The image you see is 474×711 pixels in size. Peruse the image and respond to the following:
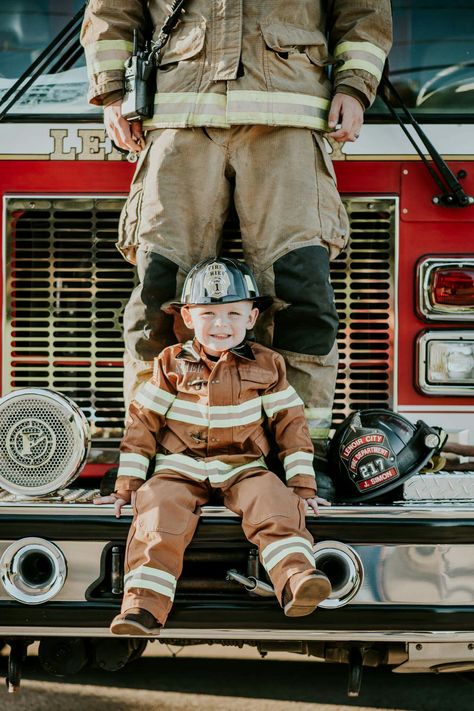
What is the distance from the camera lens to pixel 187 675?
377cm

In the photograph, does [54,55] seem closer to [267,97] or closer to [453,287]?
[267,97]

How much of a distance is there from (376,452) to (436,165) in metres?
1.02

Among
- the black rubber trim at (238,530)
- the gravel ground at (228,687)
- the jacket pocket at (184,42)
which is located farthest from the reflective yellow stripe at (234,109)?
the gravel ground at (228,687)

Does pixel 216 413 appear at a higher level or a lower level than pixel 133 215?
lower

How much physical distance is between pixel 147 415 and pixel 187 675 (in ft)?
4.45

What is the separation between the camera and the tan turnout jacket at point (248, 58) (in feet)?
9.90

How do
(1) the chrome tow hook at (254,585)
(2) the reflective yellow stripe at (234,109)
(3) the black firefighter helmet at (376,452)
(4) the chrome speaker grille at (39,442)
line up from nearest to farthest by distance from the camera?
(1) the chrome tow hook at (254,585)
(4) the chrome speaker grille at (39,442)
(3) the black firefighter helmet at (376,452)
(2) the reflective yellow stripe at (234,109)

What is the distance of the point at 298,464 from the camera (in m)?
2.82

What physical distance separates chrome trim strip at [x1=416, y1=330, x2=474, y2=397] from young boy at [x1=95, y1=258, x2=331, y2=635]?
0.61 meters

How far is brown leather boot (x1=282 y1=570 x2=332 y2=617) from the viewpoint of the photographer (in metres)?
2.48

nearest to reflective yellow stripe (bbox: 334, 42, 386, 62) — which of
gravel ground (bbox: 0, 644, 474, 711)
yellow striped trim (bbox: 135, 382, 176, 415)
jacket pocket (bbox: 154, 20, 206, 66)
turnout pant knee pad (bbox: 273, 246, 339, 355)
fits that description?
jacket pocket (bbox: 154, 20, 206, 66)

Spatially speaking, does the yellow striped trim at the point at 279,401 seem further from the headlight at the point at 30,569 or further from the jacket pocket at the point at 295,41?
the jacket pocket at the point at 295,41

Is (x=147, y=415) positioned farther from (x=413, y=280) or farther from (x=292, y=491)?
(x=413, y=280)

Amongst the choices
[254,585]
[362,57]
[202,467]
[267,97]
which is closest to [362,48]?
[362,57]
